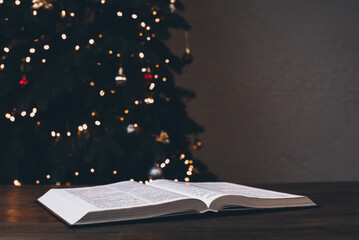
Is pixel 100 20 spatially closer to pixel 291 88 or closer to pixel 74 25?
pixel 74 25

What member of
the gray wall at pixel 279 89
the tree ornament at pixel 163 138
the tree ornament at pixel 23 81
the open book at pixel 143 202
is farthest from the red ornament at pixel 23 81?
the gray wall at pixel 279 89

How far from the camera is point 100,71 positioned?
5.58ft

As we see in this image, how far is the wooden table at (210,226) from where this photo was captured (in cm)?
55

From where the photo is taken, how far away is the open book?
0.60 meters

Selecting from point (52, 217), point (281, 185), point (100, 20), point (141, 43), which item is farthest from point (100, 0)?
point (52, 217)

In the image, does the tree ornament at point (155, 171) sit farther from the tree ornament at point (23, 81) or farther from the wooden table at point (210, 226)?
the wooden table at point (210, 226)

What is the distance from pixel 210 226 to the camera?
0.60 meters

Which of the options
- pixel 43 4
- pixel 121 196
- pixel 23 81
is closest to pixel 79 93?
pixel 23 81

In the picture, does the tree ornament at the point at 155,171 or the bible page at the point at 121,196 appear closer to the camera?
the bible page at the point at 121,196

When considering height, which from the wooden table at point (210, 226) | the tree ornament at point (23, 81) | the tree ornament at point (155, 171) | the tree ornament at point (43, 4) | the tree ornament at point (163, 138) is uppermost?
the tree ornament at point (43, 4)

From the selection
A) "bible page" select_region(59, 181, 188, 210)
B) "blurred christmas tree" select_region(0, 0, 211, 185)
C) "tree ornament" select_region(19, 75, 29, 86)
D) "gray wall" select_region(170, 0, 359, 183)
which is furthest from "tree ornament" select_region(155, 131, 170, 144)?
"gray wall" select_region(170, 0, 359, 183)

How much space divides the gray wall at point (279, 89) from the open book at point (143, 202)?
2091 mm

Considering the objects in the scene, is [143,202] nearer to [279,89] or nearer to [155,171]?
[155,171]

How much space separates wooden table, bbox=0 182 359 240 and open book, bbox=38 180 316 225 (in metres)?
0.01
